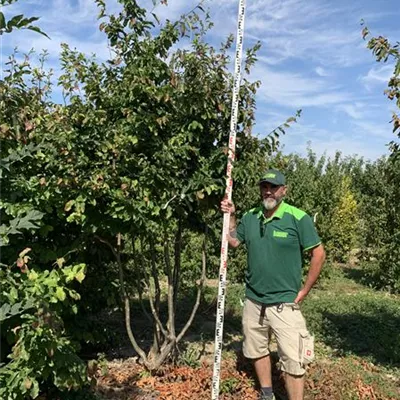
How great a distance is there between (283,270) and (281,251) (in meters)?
0.15

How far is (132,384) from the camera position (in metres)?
4.29

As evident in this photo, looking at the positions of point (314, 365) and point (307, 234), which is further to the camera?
point (314, 365)

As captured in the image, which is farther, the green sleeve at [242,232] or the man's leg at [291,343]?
the green sleeve at [242,232]

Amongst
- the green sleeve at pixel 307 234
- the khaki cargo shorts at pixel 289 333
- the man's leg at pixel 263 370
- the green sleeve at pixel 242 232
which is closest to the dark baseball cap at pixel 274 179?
the green sleeve at pixel 307 234

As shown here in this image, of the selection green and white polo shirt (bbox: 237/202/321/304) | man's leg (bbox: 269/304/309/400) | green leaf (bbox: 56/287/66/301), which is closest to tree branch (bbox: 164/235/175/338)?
green and white polo shirt (bbox: 237/202/321/304)

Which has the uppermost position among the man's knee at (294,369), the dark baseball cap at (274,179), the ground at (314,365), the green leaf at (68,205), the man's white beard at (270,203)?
the dark baseball cap at (274,179)

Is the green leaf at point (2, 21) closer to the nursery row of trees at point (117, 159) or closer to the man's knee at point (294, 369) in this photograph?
the nursery row of trees at point (117, 159)

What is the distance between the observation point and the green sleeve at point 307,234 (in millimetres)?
3674

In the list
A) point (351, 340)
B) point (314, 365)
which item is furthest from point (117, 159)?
point (351, 340)

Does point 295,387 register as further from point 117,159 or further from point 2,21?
point 2,21

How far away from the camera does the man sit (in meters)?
3.71

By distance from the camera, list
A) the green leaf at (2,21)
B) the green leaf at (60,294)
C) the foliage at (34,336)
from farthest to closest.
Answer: the green leaf at (60,294)
the foliage at (34,336)
the green leaf at (2,21)

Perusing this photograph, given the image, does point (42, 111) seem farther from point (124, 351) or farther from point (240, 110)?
point (124, 351)

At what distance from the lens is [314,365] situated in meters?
4.77
